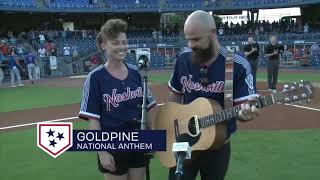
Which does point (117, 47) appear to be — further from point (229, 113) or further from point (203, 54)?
point (229, 113)

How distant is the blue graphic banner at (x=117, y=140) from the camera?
10.8ft

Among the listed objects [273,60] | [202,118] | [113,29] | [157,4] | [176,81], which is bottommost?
[273,60]

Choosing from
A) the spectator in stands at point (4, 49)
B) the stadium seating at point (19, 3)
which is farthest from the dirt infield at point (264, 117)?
the stadium seating at point (19, 3)

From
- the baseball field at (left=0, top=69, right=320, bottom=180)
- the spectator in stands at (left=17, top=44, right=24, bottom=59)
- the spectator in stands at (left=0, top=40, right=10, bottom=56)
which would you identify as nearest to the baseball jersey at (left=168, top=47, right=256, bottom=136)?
the baseball field at (left=0, top=69, right=320, bottom=180)

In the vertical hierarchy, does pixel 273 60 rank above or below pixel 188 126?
below

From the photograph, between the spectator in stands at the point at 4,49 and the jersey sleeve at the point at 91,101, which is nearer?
the jersey sleeve at the point at 91,101

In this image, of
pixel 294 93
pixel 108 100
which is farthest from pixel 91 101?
pixel 294 93

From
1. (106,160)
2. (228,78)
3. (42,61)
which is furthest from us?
(42,61)

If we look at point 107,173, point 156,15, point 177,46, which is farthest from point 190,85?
point 156,15

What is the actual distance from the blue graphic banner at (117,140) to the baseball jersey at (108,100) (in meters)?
0.59

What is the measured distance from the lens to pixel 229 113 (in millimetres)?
3496

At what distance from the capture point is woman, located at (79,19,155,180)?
152 inches

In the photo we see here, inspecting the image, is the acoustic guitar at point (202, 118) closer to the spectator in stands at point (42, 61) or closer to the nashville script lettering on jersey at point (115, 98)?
Result: the nashville script lettering on jersey at point (115, 98)

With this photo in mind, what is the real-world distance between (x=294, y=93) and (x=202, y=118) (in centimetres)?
75
